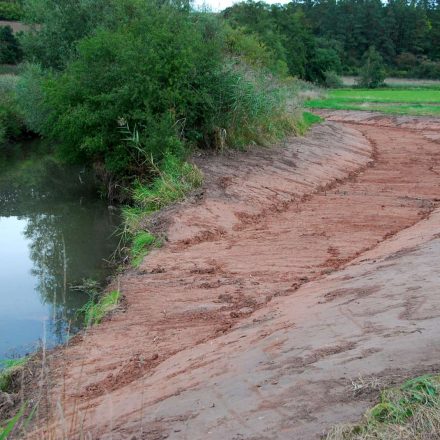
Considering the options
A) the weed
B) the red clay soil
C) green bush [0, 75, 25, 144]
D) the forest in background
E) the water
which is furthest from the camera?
green bush [0, 75, 25, 144]

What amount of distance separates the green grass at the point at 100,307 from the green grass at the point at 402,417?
16.6ft

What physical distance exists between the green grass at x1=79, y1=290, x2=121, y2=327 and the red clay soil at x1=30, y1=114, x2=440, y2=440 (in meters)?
0.23

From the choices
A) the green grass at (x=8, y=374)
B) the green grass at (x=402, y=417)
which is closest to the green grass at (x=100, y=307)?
the green grass at (x=8, y=374)

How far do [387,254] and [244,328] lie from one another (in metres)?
3.64

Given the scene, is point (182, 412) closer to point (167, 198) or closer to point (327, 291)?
point (327, 291)

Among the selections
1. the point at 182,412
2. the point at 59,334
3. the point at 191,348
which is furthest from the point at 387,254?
the point at 182,412

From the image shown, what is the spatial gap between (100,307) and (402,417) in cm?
595

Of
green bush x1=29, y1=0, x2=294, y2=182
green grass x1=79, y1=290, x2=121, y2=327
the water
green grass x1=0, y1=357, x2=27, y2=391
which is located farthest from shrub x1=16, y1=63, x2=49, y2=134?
green grass x1=0, y1=357, x2=27, y2=391

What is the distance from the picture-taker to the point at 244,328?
768cm

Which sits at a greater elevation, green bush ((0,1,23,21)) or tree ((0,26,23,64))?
green bush ((0,1,23,21))

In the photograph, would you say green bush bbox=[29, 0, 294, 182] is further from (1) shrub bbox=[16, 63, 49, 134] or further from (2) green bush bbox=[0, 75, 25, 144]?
(2) green bush bbox=[0, 75, 25, 144]

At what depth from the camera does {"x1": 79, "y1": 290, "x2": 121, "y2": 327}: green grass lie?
9.03 metres

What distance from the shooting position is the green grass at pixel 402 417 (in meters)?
4.23

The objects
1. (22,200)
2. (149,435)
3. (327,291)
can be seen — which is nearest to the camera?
(149,435)
